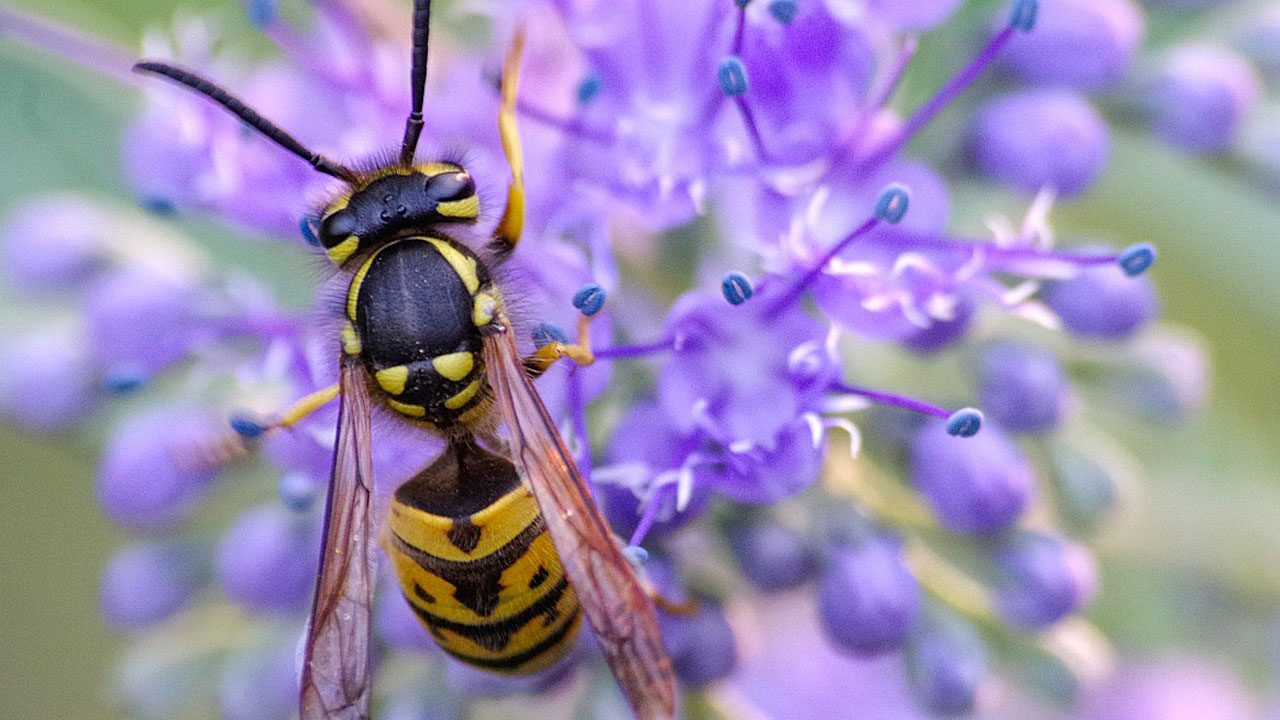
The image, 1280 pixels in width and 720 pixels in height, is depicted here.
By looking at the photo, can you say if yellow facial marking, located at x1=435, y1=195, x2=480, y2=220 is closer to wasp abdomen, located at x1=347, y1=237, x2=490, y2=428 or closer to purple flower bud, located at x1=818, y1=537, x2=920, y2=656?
wasp abdomen, located at x1=347, y1=237, x2=490, y2=428

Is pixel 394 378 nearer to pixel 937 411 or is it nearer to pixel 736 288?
pixel 736 288

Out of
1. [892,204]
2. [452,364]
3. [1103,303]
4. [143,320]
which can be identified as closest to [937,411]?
[892,204]

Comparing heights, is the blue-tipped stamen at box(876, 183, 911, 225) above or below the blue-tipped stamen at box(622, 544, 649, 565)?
above

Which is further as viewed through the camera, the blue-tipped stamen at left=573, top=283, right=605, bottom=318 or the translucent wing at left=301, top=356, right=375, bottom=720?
the blue-tipped stamen at left=573, top=283, right=605, bottom=318

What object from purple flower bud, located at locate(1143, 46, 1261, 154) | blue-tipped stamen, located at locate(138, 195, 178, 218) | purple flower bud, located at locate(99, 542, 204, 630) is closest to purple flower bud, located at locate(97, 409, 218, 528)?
purple flower bud, located at locate(99, 542, 204, 630)

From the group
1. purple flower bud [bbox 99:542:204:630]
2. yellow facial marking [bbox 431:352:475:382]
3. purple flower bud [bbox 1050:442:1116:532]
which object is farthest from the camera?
purple flower bud [bbox 99:542:204:630]

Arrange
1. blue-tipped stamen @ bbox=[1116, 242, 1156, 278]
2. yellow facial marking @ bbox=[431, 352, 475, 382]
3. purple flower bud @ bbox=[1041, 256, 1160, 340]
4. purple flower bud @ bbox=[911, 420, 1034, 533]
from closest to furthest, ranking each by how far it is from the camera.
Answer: yellow facial marking @ bbox=[431, 352, 475, 382] → blue-tipped stamen @ bbox=[1116, 242, 1156, 278] → purple flower bud @ bbox=[911, 420, 1034, 533] → purple flower bud @ bbox=[1041, 256, 1160, 340]

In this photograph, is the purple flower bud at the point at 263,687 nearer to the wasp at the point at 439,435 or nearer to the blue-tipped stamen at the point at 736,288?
the wasp at the point at 439,435

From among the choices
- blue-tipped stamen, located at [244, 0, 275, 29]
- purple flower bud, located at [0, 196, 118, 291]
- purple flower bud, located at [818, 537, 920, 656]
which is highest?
purple flower bud, located at [0, 196, 118, 291]
